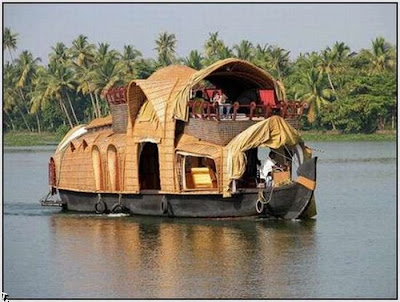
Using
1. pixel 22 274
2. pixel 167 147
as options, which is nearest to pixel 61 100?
pixel 167 147

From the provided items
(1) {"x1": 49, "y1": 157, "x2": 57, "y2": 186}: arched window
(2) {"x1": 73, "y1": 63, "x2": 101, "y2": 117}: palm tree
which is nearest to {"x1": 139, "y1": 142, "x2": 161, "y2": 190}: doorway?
(1) {"x1": 49, "y1": 157, "x2": 57, "y2": 186}: arched window

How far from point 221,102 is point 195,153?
38.7 inches

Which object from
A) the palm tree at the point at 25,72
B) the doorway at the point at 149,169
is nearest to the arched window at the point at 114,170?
the doorway at the point at 149,169

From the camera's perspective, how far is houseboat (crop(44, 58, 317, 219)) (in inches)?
547

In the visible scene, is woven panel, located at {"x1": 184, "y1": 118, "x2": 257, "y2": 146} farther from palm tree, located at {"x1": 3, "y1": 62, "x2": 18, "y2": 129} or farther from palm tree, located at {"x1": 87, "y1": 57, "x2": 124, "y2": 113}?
palm tree, located at {"x1": 3, "y1": 62, "x2": 18, "y2": 129}

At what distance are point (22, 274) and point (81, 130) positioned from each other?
17.6 ft

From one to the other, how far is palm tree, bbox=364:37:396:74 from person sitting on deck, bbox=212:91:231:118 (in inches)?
879

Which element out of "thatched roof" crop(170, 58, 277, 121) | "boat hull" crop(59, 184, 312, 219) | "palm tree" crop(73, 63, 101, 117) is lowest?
"boat hull" crop(59, 184, 312, 219)

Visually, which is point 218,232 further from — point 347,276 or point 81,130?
point 81,130

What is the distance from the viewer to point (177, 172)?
14367 mm

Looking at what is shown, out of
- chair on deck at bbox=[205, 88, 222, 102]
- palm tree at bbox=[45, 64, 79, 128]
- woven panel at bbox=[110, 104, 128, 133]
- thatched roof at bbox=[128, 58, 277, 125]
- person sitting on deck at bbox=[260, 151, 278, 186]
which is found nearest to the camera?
person sitting on deck at bbox=[260, 151, 278, 186]

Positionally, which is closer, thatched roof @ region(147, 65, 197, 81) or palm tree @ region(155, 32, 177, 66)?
thatched roof @ region(147, 65, 197, 81)

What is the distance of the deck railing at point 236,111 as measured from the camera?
46.9 ft

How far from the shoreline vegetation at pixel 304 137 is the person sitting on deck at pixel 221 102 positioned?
18.8 metres
